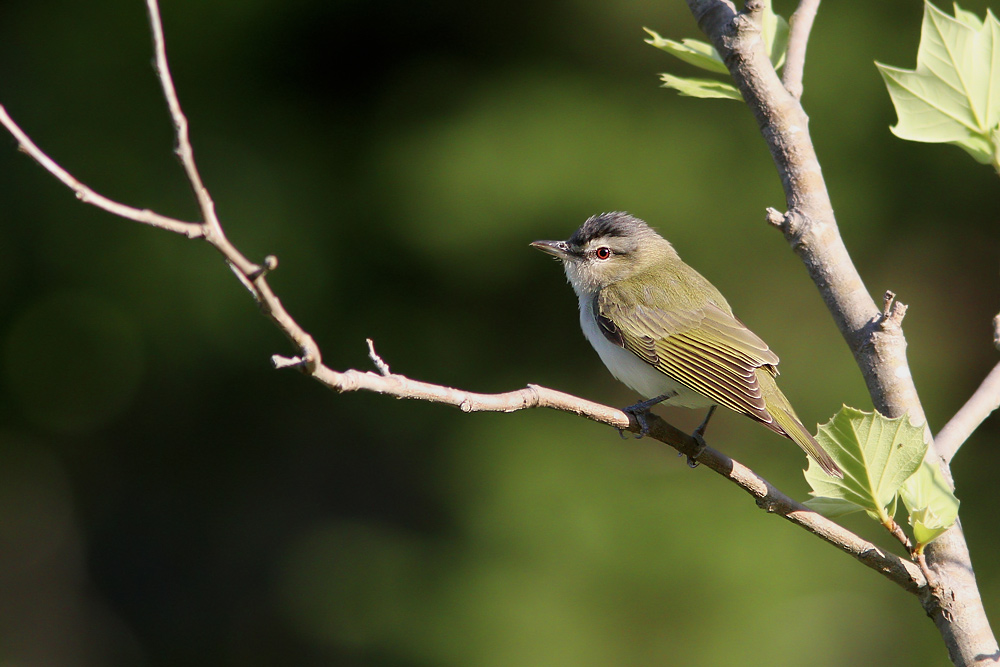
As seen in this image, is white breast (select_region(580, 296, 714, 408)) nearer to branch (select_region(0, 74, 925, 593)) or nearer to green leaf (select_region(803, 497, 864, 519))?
branch (select_region(0, 74, 925, 593))

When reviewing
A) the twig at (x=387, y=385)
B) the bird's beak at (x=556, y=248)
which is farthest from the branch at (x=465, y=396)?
the bird's beak at (x=556, y=248)

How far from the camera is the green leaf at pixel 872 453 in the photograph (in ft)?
4.83

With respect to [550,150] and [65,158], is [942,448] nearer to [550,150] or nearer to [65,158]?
[550,150]

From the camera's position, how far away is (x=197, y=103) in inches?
284

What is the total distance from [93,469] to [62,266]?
274cm

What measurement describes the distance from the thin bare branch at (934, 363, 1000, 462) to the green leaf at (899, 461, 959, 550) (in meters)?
0.22

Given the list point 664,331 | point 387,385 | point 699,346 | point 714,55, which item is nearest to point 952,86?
point 714,55

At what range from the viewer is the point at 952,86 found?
1.76 metres

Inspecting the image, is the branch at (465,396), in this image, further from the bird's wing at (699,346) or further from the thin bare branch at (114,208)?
the bird's wing at (699,346)

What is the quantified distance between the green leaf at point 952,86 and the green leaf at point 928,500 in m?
0.67

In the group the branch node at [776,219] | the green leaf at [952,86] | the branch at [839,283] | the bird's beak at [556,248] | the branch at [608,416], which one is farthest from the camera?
the bird's beak at [556,248]

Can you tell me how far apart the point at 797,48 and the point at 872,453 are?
112 cm

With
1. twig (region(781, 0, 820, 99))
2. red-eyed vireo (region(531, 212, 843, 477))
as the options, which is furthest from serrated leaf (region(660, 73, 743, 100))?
red-eyed vireo (region(531, 212, 843, 477))

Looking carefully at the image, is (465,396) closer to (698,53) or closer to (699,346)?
(698,53)
